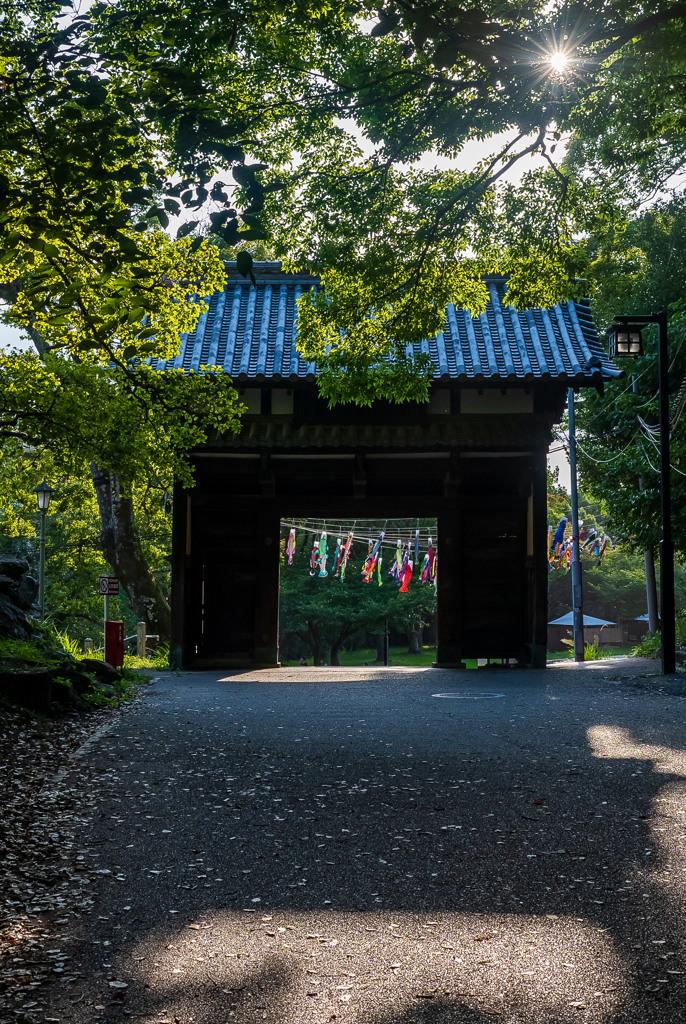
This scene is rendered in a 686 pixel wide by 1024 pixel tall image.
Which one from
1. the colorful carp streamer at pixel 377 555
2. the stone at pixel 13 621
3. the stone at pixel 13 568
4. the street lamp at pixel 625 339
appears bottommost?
the stone at pixel 13 621

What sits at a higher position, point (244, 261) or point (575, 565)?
point (244, 261)

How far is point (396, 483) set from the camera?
1499 centimetres

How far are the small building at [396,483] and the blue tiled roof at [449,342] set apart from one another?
5 centimetres

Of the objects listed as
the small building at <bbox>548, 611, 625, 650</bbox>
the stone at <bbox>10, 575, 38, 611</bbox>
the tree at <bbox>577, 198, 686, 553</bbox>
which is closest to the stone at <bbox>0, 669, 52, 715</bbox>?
the stone at <bbox>10, 575, 38, 611</bbox>

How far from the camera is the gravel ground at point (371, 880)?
2.79 metres

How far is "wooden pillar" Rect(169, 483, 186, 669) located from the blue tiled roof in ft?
7.81

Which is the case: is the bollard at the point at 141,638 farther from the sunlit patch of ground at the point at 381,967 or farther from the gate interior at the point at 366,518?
the sunlit patch of ground at the point at 381,967

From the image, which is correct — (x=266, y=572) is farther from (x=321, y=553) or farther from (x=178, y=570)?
(x=321, y=553)

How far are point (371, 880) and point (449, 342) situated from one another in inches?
469

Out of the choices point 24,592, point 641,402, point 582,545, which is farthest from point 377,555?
point 24,592

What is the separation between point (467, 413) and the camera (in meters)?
14.6

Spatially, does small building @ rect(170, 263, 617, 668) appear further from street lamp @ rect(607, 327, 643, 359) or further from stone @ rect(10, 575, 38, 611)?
stone @ rect(10, 575, 38, 611)

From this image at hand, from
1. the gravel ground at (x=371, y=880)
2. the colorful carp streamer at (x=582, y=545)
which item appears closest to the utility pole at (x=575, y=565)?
the colorful carp streamer at (x=582, y=545)

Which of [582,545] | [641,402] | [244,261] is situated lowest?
[582,545]
